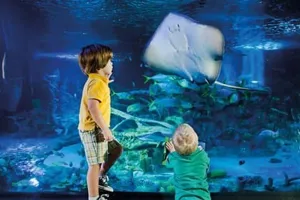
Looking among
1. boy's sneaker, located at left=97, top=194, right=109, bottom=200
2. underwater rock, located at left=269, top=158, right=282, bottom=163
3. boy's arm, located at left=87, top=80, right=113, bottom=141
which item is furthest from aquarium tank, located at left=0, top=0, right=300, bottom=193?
boy's arm, located at left=87, top=80, right=113, bottom=141

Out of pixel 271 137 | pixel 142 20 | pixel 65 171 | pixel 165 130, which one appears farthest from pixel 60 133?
pixel 271 137

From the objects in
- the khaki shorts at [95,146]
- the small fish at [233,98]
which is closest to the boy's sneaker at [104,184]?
the khaki shorts at [95,146]

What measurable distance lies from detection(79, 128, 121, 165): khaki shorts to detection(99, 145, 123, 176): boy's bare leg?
3cm

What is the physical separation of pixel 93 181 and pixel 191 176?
1.01 metres

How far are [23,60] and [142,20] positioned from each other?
109 cm

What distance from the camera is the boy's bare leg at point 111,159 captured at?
12.0 ft

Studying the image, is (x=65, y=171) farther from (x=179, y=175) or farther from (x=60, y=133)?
(x=179, y=175)

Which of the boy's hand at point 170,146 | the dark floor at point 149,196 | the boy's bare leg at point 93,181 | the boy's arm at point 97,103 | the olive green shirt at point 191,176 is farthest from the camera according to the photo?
the dark floor at point 149,196

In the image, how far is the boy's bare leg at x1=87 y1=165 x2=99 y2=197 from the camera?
141 inches

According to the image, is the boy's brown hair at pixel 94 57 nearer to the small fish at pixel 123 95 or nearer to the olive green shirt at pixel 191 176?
the small fish at pixel 123 95

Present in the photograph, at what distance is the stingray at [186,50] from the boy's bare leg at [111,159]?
764 mm

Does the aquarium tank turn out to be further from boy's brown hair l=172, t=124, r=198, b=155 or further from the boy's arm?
boy's brown hair l=172, t=124, r=198, b=155

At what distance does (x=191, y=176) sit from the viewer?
2.94 metres

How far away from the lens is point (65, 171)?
3.78 metres
